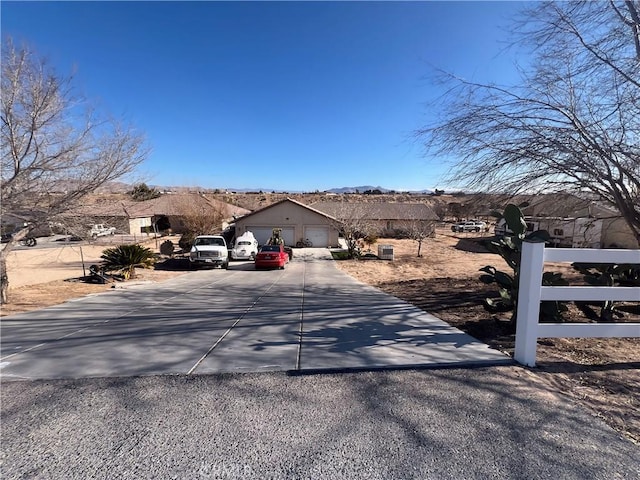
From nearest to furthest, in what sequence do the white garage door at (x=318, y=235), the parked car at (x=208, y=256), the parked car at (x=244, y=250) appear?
the parked car at (x=208, y=256) → the parked car at (x=244, y=250) → the white garage door at (x=318, y=235)

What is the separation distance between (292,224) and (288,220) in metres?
0.58

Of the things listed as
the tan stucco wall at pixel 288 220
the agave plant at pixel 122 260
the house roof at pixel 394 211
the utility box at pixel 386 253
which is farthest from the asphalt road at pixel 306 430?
the house roof at pixel 394 211

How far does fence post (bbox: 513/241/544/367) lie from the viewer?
3506 mm

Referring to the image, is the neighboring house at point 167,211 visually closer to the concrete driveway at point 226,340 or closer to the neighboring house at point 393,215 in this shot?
the neighboring house at point 393,215

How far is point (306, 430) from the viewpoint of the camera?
2.46 metres

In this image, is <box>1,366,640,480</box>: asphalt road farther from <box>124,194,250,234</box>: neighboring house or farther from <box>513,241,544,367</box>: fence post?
<box>124,194,250,234</box>: neighboring house

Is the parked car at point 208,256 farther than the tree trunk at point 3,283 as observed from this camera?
Yes

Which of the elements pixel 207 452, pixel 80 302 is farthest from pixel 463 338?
pixel 80 302

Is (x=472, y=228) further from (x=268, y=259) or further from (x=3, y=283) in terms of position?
(x=3, y=283)

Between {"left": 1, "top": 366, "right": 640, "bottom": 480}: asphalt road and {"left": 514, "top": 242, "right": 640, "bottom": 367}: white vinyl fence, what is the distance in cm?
64

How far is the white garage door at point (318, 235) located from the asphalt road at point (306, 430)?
28.1 meters

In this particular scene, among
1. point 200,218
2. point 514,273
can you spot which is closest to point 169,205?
point 200,218

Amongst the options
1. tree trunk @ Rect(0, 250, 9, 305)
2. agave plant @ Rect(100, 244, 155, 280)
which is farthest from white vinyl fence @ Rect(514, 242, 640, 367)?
agave plant @ Rect(100, 244, 155, 280)

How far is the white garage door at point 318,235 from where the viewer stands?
103 ft
